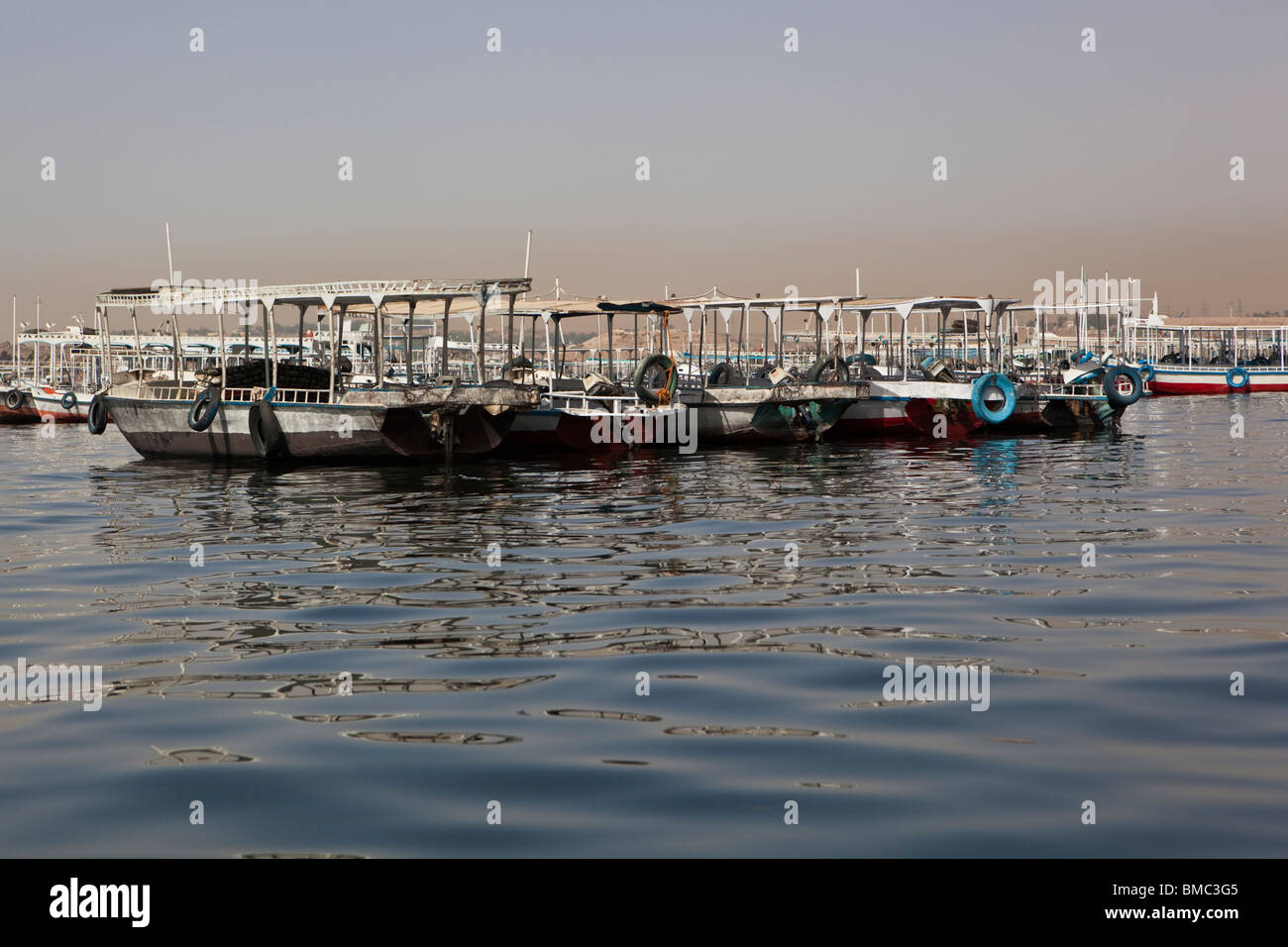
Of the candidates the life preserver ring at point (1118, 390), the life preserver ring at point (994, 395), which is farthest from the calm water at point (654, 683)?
the life preserver ring at point (1118, 390)

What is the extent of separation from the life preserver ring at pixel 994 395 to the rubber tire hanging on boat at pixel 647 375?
9.03 meters

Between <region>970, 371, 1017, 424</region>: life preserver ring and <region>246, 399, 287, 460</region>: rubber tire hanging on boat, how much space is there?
62.6ft

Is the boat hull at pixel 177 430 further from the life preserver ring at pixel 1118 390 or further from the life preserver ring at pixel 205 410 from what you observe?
the life preserver ring at pixel 1118 390

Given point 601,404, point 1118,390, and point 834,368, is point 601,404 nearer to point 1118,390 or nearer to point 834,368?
point 834,368

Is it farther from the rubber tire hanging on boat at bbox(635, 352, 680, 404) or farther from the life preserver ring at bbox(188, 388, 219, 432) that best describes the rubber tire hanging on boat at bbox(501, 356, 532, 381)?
the life preserver ring at bbox(188, 388, 219, 432)

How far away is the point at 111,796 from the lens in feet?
21.1

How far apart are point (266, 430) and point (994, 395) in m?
20.0

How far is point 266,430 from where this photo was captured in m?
30.1

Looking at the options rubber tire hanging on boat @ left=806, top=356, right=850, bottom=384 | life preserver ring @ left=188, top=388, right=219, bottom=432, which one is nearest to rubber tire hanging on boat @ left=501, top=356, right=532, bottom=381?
life preserver ring @ left=188, top=388, right=219, bottom=432

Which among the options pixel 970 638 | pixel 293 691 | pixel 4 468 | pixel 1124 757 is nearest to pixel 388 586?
pixel 293 691

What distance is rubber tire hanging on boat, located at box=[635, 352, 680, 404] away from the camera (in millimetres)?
32938

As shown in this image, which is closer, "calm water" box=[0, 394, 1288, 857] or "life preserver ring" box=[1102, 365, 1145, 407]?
"calm water" box=[0, 394, 1288, 857]

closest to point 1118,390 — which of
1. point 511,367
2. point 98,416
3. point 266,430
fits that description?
point 511,367
